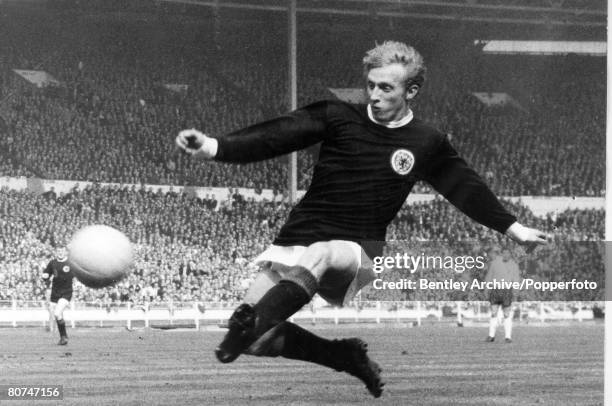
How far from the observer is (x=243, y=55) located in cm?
1086

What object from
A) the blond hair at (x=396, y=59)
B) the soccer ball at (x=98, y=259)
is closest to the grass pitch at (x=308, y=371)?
the soccer ball at (x=98, y=259)

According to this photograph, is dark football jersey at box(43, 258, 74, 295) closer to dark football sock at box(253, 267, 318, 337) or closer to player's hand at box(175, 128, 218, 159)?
dark football sock at box(253, 267, 318, 337)

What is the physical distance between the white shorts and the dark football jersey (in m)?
5.92

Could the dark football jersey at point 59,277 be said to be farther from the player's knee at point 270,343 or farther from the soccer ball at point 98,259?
the player's knee at point 270,343

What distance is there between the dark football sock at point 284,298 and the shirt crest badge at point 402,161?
2.75 ft

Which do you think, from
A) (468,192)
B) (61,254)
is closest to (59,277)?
(61,254)

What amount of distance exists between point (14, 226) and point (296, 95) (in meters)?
3.45

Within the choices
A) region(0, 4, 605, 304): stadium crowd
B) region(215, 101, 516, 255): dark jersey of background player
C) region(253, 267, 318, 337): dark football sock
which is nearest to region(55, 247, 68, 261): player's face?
region(0, 4, 605, 304): stadium crowd

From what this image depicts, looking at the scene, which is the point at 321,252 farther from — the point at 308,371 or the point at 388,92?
the point at 308,371

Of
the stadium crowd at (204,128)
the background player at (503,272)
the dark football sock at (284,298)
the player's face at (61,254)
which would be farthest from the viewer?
the player's face at (61,254)

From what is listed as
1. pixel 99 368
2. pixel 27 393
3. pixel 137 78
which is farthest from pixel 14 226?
pixel 27 393

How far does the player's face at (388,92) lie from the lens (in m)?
4.95

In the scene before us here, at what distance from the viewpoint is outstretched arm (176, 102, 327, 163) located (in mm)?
3895

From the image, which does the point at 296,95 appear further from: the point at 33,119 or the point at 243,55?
the point at 33,119
